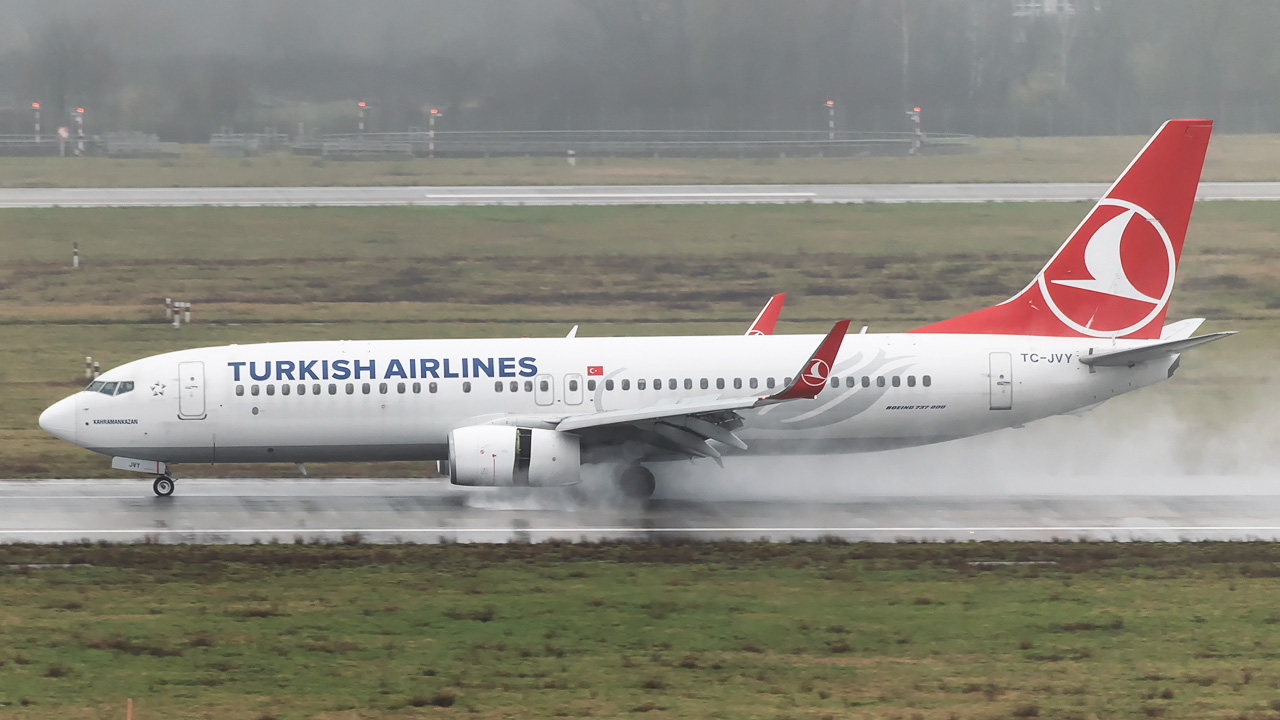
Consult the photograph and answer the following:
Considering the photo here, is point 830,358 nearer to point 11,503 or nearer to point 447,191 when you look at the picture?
point 11,503

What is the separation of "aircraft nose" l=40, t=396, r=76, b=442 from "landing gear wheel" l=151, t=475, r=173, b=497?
1.93 m

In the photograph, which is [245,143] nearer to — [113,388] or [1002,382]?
[113,388]

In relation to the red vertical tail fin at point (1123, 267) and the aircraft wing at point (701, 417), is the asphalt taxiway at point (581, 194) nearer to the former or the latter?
the red vertical tail fin at point (1123, 267)

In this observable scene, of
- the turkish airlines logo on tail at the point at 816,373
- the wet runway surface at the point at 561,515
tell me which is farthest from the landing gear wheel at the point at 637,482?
the turkish airlines logo on tail at the point at 816,373

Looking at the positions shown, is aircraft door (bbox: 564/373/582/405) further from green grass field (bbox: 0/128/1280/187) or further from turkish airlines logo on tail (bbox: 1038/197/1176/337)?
green grass field (bbox: 0/128/1280/187)

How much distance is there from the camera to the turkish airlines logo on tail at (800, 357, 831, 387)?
90.5 feet

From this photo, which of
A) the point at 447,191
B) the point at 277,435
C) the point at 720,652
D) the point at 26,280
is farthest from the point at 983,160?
the point at 720,652

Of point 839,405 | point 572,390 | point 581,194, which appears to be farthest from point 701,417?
point 581,194

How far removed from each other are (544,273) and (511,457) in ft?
89.9

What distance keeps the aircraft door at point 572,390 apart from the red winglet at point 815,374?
15.4ft

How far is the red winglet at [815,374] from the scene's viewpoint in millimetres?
27531

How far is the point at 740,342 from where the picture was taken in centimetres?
3117

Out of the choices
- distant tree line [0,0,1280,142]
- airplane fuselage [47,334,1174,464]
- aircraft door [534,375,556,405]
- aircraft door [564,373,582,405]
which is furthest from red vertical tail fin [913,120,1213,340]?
distant tree line [0,0,1280,142]

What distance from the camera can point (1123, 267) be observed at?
103 ft
